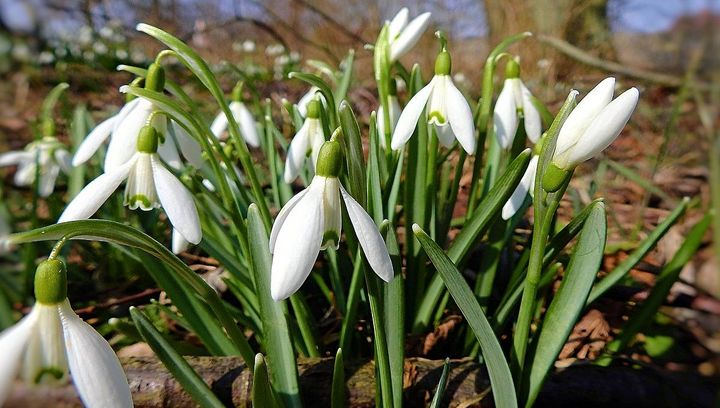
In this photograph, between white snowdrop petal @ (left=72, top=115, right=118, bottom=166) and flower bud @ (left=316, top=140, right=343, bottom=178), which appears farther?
white snowdrop petal @ (left=72, top=115, right=118, bottom=166)

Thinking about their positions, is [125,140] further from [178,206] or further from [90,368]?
[90,368]

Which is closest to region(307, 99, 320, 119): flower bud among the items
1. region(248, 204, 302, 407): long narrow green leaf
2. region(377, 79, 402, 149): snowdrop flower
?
region(377, 79, 402, 149): snowdrop flower

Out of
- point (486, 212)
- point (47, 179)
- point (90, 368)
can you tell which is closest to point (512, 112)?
point (486, 212)

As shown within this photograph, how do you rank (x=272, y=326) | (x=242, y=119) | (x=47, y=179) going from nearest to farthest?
(x=272, y=326) < (x=242, y=119) < (x=47, y=179)

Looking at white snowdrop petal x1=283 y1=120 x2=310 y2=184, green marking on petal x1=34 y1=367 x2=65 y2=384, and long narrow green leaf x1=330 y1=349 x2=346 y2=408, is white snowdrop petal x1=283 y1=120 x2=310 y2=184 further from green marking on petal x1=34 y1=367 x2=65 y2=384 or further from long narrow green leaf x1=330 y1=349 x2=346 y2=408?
green marking on petal x1=34 y1=367 x2=65 y2=384

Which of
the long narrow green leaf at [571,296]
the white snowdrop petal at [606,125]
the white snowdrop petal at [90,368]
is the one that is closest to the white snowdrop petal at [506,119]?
the long narrow green leaf at [571,296]

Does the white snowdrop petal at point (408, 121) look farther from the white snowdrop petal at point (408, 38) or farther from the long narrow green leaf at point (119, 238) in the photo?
the long narrow green leaf at point (119, 238)
